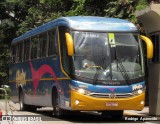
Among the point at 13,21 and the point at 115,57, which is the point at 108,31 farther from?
the point at 13,21

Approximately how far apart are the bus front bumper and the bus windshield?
65 cm

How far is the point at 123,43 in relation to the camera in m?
15.7

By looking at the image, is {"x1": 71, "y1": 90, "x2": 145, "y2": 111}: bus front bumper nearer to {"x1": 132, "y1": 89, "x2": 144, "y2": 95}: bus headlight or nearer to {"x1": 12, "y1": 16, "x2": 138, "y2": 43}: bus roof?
{"x1": 132, "y1": 89, "x2": 144, "y2": 95}: bus headlight

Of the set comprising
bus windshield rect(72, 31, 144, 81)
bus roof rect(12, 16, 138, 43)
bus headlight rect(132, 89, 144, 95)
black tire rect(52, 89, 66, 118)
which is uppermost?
bus roof rect(12, 16, 138, 43)

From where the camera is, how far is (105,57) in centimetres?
1533

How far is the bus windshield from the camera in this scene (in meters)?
15.2

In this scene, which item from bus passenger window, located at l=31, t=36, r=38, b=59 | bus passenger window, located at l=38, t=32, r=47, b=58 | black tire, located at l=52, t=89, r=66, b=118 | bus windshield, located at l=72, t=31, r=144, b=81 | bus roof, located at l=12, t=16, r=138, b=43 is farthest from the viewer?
bus passenger window, located at l=31, t=36, r=38, b=59

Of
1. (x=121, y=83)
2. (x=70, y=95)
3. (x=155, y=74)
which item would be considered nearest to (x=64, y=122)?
(x=70, y=95)

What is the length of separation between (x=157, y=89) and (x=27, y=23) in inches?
939

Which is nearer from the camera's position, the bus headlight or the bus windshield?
the bus windshield

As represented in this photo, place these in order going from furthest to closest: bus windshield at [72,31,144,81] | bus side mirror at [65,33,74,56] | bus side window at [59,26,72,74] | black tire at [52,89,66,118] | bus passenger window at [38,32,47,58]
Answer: bus passenger window at [38,32,47,58] < black tire at [52,89,66,118] < bus side window at [59,26,72,74] < bus windshield at [72,31,144,81] < bus side mirror at [65,33,74,56]

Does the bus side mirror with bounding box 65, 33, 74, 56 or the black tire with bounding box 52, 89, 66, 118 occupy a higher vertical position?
the bus side mirror with bounding box 65, 33, 74, 56

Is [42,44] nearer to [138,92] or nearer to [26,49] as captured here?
[26,49]

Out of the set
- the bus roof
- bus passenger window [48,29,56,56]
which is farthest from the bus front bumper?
bus passenger window [48,29,56,56]
